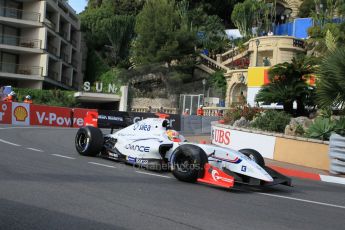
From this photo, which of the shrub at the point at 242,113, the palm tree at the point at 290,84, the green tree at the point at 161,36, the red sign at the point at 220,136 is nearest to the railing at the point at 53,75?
the green tree at the point at 161,36

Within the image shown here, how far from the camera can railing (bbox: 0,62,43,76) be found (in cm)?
4566

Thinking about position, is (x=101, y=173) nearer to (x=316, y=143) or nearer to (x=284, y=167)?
(x=284, y=167)

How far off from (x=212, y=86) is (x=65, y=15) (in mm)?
20274

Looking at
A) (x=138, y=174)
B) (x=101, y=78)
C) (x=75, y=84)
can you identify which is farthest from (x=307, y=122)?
(x=75, y=84)

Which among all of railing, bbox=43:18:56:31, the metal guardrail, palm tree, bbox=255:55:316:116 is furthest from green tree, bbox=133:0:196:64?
the metal guardrail

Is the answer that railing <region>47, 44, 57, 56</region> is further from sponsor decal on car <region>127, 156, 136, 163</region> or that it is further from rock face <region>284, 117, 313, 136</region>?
sponsor decal on car <region>127, 156, 136, 163</region>

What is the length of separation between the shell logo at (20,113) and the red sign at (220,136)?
35.8 ft

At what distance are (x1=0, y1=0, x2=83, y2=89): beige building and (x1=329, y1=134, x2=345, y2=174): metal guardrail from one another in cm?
3706

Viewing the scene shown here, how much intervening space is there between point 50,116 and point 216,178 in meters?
19.7

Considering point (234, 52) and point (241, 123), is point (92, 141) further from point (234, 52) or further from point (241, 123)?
point (234, 52)

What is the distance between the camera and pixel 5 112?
2495 centimetres

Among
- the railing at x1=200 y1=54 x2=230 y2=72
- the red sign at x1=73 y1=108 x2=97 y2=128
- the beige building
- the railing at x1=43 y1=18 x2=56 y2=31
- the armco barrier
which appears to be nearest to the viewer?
the armco barrier

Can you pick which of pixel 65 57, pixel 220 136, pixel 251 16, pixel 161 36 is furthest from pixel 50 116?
pixel 251 16

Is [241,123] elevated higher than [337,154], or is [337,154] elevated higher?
[241,123]
